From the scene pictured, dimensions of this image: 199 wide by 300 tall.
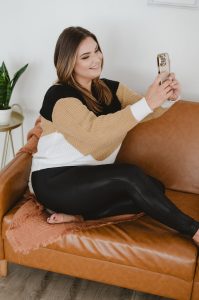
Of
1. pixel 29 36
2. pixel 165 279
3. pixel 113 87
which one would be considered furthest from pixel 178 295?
pixel 29 36

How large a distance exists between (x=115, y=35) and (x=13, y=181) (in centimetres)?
101

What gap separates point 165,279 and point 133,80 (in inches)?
44.6

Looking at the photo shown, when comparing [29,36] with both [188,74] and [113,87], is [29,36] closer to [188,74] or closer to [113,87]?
[113,87]

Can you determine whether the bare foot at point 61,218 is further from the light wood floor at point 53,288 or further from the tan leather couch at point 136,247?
the light wood floor at point 53,288

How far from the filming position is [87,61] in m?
1.86

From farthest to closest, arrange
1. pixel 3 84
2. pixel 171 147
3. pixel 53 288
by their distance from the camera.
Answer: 1. pixel 3 84
2. pixel 171 147
3. pixel 53 288

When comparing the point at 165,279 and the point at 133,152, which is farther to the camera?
the point at 133,152

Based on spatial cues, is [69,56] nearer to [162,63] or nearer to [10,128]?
[162,63]

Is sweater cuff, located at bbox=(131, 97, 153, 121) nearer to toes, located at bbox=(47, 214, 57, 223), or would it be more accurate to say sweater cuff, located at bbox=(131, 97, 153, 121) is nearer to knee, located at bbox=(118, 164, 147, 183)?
knee, located at bbox=(118, 164, 147, 183)

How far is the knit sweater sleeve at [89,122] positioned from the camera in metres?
1.72

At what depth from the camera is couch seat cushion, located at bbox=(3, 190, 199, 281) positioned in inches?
64.9

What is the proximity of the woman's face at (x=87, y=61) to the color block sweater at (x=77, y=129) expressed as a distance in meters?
0.10

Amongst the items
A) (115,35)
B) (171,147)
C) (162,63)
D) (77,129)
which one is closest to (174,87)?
(162,63)

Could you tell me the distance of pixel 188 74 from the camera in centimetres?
227
